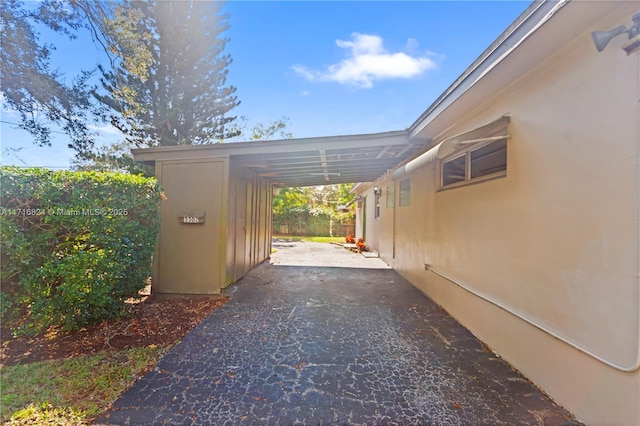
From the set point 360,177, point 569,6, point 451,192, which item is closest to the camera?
point 569,6

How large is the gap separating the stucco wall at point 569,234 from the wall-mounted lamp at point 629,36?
0.51 feet

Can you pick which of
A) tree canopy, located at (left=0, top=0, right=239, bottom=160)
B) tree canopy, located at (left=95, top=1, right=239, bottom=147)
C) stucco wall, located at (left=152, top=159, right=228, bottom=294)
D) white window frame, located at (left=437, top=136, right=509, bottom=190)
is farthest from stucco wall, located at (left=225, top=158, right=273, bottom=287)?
tree canopy, located at (left=95, top=1, right=239, bottom=147)

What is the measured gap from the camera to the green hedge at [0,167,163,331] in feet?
10.7

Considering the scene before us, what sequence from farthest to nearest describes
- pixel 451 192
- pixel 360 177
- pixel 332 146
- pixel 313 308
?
1. pixel 360 177
2. pixel 332 146
3. pixel 313 308
4. pixel 451 192

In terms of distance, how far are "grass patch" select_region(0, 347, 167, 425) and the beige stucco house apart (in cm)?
268

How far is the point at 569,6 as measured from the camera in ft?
6.71

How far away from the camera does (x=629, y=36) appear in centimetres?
188

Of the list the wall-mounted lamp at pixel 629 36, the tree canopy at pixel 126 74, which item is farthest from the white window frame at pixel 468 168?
the tree canopy at pixel 126 74

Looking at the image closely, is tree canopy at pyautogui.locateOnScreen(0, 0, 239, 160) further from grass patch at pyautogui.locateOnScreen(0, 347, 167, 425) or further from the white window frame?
the white window frame

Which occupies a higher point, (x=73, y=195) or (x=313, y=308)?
(x=73, y=195)

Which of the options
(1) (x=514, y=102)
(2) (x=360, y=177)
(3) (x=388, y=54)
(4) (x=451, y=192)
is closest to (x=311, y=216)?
(2) (x=360, y=177)

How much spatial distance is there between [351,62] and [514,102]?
598 cm

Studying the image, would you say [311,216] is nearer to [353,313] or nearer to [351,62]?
[351,62]

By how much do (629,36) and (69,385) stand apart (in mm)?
5667
